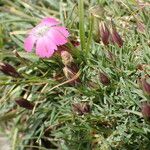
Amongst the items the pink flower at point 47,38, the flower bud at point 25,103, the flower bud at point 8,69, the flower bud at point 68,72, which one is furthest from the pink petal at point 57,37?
the flower bud at point 25,103

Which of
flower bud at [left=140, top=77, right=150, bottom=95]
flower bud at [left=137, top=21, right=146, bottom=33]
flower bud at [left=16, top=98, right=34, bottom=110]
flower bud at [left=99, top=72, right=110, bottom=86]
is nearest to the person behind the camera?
flower bud at [left=140, top=77, right=150, bottom=95]

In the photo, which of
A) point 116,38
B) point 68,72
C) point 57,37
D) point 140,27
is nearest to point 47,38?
point 57,37

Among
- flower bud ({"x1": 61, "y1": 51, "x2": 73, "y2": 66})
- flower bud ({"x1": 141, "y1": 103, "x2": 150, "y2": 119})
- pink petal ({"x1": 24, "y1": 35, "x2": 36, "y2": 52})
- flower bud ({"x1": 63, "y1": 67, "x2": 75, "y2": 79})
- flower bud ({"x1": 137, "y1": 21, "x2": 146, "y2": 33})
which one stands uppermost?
flower bud ({"x1": 137, "y1": 21, "x2": 146, "y2": 33})

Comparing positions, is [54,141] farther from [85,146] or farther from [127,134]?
[127,134]

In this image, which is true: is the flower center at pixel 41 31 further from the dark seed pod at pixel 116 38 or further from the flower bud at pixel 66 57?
the dark seed pod at pixel 116 38

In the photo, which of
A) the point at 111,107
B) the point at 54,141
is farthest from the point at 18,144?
the point at 111,107

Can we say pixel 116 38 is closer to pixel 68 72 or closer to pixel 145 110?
pixel 68 72

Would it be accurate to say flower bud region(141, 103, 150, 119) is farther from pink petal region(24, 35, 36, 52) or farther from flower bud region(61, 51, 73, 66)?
pink petal region(24, 35, 36, 52)

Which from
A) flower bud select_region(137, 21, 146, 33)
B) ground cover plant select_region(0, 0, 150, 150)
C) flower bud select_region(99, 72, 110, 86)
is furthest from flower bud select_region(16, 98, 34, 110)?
flower bud select_region(137, 21, 146, 33)

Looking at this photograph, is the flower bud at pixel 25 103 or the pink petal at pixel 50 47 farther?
the flower bud at pixel 25 103
